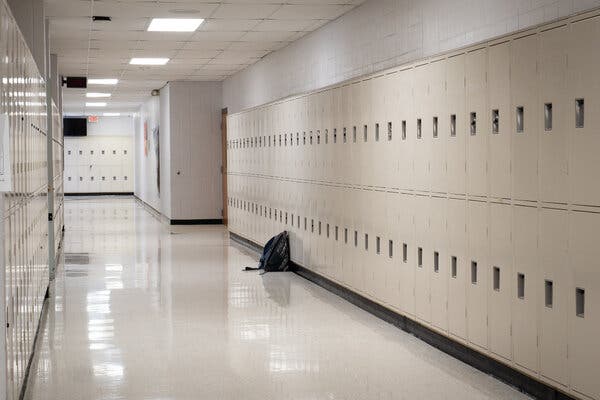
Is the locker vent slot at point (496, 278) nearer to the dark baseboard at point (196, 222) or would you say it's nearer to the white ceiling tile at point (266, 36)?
the white ceiling tile at point (266, 36)

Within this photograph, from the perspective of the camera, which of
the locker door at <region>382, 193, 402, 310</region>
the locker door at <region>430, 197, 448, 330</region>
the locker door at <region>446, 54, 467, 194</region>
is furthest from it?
the locker door at <region>382, 193, 402, 310</region>

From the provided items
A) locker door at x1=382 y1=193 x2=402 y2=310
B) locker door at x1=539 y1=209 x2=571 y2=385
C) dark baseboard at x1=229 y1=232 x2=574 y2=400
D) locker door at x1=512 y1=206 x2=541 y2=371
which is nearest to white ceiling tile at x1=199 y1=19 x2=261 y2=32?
dark baseboard at x1=229 y1=232 x2=574 y2=400

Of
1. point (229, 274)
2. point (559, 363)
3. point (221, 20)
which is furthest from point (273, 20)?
point (559, 363)

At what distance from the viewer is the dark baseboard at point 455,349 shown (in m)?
5.53

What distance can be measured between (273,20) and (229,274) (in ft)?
11.3

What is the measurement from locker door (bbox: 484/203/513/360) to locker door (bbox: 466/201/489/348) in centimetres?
8

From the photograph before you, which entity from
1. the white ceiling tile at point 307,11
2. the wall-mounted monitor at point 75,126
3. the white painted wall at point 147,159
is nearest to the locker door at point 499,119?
the white ceiling tile at point 307,11

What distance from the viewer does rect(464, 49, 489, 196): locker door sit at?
618cm

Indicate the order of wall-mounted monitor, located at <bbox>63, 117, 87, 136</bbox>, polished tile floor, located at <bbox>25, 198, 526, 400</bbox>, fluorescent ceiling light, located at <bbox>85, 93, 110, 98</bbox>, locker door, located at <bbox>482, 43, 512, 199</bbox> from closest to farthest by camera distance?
locker door, located at <bbox>482, 43, 512, 199</bbox>, polished tile floor, located at <bbox>25, 198, 526, 400</bbox>, fluorescent ceiling light, located at <bbox>85, 93, 110, 98</bbox>, wall-mounted monitor, located at <bbox>63, 117, 87, 136</bbox>

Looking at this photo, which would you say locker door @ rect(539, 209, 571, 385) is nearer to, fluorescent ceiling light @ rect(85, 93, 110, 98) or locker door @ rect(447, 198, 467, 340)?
locker door @ rect(447, 198, 467, 340)

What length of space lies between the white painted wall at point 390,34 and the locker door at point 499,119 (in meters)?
0.33

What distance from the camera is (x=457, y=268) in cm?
668

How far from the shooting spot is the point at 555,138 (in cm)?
520

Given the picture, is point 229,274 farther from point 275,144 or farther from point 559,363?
point 559,363
